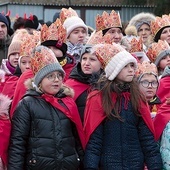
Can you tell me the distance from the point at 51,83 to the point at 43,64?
22 centimetres

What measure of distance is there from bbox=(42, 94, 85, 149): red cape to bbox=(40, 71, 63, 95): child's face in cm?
7

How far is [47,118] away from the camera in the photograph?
6.12m

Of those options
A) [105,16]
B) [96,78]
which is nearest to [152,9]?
[105,16]

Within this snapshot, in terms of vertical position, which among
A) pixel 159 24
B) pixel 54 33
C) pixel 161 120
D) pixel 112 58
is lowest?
pixel 161 120

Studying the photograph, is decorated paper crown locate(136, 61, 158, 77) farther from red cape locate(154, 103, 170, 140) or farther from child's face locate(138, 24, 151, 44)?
child's face locate(138, 24, 151, 44)

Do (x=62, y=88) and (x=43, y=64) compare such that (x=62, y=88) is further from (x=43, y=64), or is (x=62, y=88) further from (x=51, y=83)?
(x=43, y=64)

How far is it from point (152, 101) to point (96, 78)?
0.88 meters

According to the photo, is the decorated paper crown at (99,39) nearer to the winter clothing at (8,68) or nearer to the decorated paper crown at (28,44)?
the decorated paper crown at (28,44)

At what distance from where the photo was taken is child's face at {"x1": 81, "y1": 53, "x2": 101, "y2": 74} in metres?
6.82

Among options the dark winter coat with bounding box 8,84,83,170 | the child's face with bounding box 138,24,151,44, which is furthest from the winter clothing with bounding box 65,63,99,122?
the child's face with bounding box 138,24,151,44

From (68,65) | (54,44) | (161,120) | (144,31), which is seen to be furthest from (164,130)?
(144,31)

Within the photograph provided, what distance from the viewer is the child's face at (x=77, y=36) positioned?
7914mm

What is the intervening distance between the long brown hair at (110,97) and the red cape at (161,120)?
1.23ft

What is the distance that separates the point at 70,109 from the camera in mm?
6293
